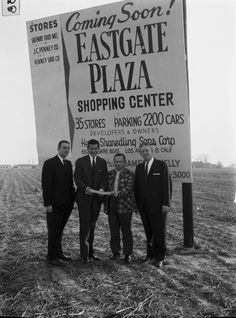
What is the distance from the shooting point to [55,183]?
5.89 meters

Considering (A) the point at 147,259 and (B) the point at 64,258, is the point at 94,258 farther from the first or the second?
(A) the point at 147,259

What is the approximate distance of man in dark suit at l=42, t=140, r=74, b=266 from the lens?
5805 mm

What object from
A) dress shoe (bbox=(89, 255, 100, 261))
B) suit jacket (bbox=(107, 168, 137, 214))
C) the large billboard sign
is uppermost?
the large billboard sign

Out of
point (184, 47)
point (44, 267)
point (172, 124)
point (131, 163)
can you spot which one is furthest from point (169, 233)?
point (184, 47)

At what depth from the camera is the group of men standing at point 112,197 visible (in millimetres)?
5668

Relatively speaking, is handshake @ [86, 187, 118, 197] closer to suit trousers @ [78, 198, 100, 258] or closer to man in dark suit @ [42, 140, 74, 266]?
suit trousers @ [78, 198, 100, 258]

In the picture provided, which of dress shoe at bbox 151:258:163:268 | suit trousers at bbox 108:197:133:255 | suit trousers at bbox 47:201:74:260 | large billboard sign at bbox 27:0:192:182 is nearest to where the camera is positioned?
dress shoe at bbox 151:258:163:268

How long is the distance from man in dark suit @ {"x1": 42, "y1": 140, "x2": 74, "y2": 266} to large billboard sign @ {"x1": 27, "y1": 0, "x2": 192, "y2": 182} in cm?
99

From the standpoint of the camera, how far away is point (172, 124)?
623 cm

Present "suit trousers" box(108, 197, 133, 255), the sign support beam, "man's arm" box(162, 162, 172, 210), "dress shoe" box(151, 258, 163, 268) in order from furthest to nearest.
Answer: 1. the sign support beam
2. "suit trousers" box(108, 197, 133, 255)
3. "man's arm" box(162, 162, 172, 210)
4. "dress shoe" box(151, 258, 163, 268)

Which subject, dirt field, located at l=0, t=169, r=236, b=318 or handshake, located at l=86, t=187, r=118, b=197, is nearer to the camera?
dirt field, located at l=0, t=169, r=236, b=318

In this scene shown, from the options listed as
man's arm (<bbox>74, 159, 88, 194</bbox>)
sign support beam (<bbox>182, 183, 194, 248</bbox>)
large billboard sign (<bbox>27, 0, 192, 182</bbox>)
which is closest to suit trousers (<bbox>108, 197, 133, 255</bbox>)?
man's arm (<bbox>74, 159, 88, 194</bbox>)

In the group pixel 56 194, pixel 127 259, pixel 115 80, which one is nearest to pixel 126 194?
pixel 127 259

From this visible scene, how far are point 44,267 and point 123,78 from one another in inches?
125
